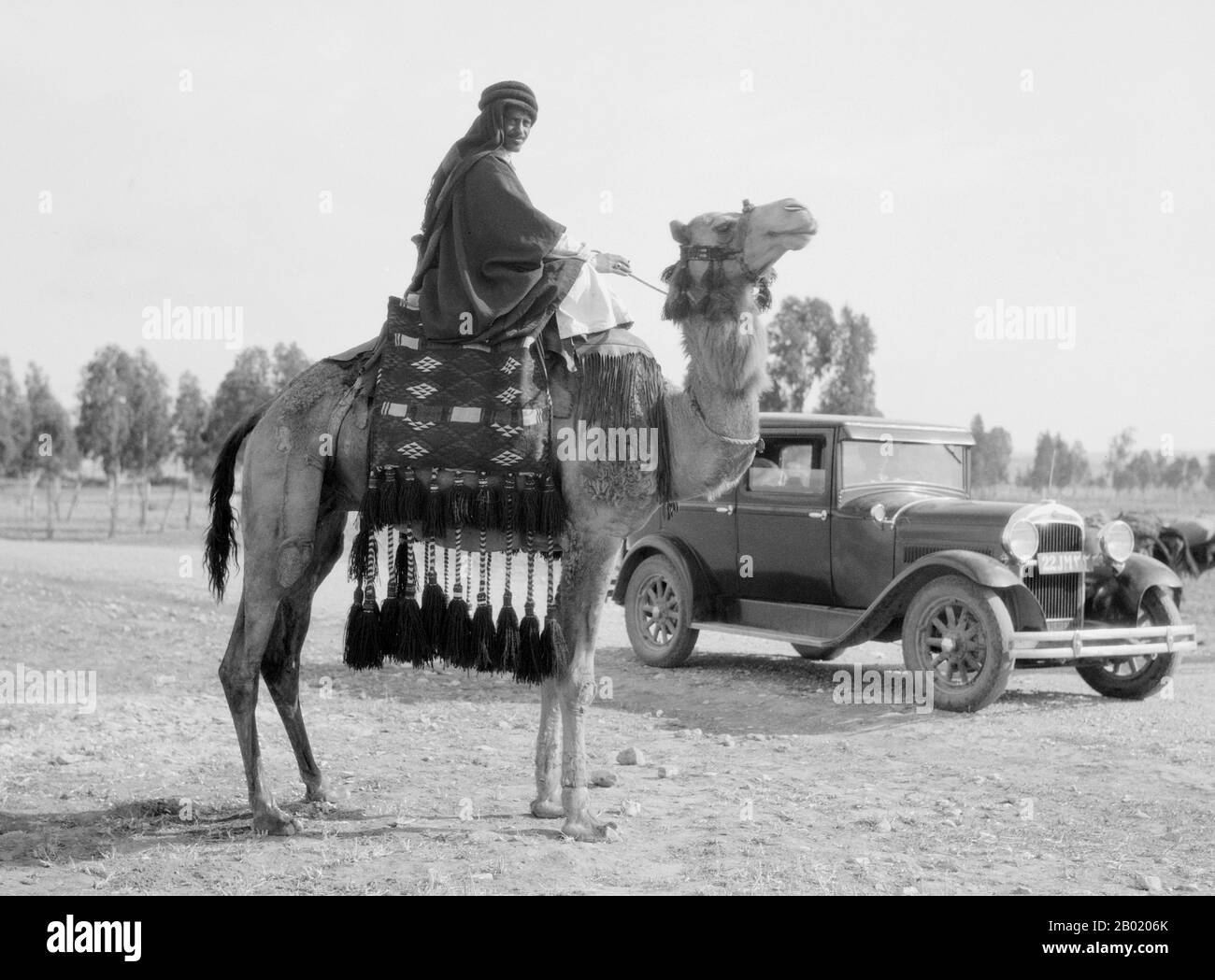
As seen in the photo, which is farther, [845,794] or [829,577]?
[829,577]

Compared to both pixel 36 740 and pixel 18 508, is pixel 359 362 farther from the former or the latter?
pixel 18 508

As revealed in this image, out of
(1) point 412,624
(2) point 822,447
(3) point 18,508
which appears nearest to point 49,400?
(3) point 18,508

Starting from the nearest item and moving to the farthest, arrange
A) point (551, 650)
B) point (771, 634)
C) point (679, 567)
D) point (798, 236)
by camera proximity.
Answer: point (798, 236) → point (551, 650) → point (771, 634) → point (679, 567)

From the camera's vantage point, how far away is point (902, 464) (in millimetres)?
11289

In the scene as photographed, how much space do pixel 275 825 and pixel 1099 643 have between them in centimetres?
683

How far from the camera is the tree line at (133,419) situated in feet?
121

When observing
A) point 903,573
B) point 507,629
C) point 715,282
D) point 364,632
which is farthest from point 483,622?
point 903,573

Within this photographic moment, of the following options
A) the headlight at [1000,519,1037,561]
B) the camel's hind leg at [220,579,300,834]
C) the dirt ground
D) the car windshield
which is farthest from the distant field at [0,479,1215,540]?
the camel's hind leg at [220,579,300,834]

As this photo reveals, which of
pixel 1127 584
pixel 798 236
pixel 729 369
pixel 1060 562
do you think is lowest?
Answer: pixel 1127 584

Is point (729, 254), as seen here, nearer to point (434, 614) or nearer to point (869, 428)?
point (434, 614)

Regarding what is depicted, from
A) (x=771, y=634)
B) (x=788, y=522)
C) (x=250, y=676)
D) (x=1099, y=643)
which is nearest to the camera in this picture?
(x=250, y=676)

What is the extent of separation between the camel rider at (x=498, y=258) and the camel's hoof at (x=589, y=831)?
7.11 ft

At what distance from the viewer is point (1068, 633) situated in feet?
30.1
